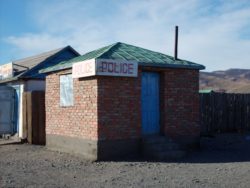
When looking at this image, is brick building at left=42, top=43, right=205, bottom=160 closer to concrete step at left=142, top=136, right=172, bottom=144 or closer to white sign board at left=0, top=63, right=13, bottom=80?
concrete step at left=142, top=136, right=172, bottom=144

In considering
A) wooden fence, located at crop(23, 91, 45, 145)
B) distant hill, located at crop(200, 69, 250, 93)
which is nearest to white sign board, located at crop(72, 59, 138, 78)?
wooden fence, located at crop(23, 91, 45, 145)

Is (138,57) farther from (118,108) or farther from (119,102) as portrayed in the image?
(118,108)

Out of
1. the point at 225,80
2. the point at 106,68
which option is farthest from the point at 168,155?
the point at 225,80

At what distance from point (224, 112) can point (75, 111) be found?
929 cm

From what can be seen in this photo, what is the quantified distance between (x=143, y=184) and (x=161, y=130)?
4882 millimetres

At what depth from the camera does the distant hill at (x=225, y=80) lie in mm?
80812

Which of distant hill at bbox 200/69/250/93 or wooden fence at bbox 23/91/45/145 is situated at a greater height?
distant hill at bbox 200/69/250/93

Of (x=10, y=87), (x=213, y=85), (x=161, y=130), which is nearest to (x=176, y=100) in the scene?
(x=161, y=130)

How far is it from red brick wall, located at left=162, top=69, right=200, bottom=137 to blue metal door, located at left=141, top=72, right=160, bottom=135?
259 millimetres

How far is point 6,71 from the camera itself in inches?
784

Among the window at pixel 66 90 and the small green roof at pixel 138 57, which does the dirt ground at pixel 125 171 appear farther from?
the small green roof at pixel 138 57

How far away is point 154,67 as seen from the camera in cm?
1357

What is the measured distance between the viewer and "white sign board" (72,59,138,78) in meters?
12.2

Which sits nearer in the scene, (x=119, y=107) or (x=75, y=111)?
(x=119, y=107)
